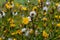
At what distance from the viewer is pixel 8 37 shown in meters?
3.37

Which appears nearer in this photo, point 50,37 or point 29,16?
point 50,37

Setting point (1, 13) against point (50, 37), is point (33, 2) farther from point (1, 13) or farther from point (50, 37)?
point (50, 37)

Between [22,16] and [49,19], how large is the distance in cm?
44

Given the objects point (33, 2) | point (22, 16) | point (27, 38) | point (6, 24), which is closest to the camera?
point (27, 38)

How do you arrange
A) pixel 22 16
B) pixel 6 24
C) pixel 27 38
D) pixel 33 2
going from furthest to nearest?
pixel 33 2 → pixel 22 16 → pixel 6 24 → pixel 27 38

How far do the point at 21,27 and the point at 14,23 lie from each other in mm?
162

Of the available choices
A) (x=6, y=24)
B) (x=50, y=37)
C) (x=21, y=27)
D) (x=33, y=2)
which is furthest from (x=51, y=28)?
(x=33, y=2)

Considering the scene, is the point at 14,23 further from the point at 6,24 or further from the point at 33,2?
the point at 33,2

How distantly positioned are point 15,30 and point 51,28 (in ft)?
1.71

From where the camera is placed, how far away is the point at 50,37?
130 inches

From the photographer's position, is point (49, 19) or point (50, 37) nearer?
point (50, 37)

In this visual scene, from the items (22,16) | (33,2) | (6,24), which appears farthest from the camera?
(33,2)

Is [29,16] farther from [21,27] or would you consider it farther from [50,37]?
[50,37]

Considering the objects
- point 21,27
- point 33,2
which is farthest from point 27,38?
point 33,2
